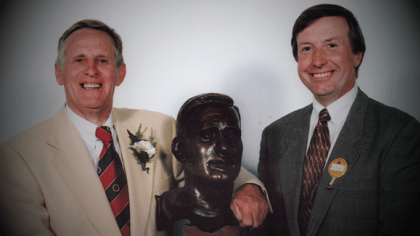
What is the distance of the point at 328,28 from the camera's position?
1.67m

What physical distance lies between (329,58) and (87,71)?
65.2 inches

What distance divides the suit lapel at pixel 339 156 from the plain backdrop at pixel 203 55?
65 centimetres

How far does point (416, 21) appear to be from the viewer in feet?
6.58

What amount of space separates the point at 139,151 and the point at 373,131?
1.58m

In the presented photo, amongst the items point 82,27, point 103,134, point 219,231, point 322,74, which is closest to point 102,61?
point 82,27

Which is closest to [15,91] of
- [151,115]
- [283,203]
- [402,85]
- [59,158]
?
[59,158]

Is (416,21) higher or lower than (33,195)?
higher

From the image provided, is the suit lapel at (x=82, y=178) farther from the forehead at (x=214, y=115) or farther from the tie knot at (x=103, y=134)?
the forehead at (x=214, y=115)

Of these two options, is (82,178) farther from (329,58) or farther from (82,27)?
(329,58)

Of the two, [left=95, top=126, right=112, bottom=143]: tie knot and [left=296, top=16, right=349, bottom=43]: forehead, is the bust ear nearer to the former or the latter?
[left=95, top=126, right=112, bottom=143]: tie knot

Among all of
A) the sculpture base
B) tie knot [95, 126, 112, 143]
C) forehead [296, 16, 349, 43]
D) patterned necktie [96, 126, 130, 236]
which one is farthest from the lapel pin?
tie knot [95, 126, 112, 143]

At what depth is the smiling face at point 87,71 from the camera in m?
1.68

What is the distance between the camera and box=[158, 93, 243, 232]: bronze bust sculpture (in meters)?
1.58

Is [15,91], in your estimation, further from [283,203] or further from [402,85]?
[402,85]
